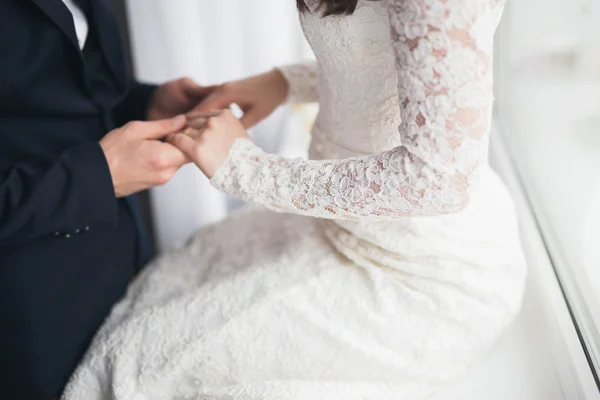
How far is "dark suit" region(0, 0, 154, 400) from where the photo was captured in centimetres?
81

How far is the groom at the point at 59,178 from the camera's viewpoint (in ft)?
2.65

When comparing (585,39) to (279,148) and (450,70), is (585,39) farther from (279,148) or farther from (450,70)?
(279,148)

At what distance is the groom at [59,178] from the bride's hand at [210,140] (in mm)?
27

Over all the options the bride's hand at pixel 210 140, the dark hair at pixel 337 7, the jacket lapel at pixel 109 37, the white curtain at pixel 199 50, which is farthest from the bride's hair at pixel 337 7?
the white curtain at pixel 199 50

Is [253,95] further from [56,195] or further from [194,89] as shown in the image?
[56,195]

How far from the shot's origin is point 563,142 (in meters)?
1.15

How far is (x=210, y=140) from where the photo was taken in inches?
32.3

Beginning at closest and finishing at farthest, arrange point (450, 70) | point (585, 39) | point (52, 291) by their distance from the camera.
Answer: point (450, 70), point (52, 291), point (585, 39)

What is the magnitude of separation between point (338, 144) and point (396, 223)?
15 cm

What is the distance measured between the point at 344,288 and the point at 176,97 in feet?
1.77

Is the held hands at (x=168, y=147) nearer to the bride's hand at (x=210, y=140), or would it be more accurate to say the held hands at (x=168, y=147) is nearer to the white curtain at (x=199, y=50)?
the bride's hand at (x=210, y=140)

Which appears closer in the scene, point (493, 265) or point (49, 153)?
point (493, 265)

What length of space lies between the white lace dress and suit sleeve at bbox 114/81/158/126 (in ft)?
1.41

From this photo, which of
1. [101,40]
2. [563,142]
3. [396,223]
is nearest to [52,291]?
[101,40]
